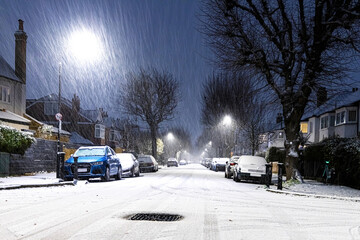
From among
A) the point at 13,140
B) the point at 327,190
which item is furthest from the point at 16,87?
the point at 327,190

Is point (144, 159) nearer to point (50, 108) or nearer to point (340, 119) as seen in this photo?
point (340, 119)

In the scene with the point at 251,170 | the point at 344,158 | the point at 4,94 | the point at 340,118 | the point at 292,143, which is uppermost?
the point at 4,94

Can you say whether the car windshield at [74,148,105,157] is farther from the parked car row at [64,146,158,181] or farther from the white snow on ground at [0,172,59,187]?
the white snow on ground at [0,172,59,187]

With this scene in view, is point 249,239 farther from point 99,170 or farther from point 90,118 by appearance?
point 90,118

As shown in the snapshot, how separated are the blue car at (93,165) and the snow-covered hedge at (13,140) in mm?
3019

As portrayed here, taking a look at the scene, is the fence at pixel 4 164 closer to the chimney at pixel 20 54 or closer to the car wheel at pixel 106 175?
the car wheel at pixel 106 175

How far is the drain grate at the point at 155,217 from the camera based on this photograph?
727 centimetres

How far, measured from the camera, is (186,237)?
571 cm

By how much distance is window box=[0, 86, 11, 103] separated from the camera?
34.8 m

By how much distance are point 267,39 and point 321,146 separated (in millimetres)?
7708

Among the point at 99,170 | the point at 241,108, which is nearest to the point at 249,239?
the point at 99,170

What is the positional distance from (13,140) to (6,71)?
60.1 ft

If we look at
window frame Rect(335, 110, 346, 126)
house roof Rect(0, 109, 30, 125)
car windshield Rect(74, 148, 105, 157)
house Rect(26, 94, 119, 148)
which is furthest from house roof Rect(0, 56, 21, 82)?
window frame Rect(335, 110, 346, 126)

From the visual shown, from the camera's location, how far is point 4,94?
3519 cm
